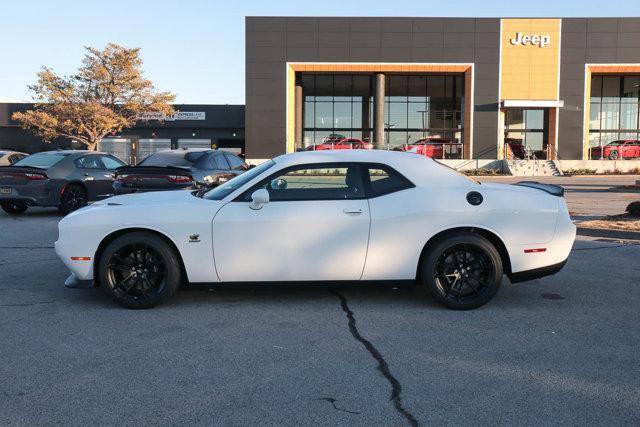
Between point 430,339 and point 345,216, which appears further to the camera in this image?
point 345,216

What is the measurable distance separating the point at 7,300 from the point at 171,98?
157 feet

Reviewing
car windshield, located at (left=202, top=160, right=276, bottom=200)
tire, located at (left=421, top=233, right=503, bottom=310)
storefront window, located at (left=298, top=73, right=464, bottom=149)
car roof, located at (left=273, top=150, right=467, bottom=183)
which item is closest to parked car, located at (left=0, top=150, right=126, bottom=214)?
car windshield, located at (left=202, top=160, right=276, bottom=200)

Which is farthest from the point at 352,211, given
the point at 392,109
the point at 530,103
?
the point at 392,109

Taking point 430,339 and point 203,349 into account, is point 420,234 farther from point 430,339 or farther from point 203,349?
point 203,349

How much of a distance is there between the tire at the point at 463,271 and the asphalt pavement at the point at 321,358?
0.49 ft

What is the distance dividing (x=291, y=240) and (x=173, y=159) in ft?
24.4

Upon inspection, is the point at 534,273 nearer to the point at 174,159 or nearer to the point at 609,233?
the point at 609,233

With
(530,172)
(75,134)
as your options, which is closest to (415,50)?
(530,172)

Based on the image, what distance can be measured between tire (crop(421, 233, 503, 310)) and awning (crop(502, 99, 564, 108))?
1637 inches

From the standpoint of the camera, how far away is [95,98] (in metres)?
49.8

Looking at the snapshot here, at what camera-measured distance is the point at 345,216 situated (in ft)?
18.5

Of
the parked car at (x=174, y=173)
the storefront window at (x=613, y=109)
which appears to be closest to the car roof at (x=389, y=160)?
the parked car at (x=174, y=173)

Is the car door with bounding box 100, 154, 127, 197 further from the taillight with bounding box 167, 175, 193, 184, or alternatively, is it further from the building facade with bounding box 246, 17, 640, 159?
the building facade with bounding box 246, 17, 640, 159

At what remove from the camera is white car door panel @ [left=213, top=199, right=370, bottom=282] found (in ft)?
18.4
